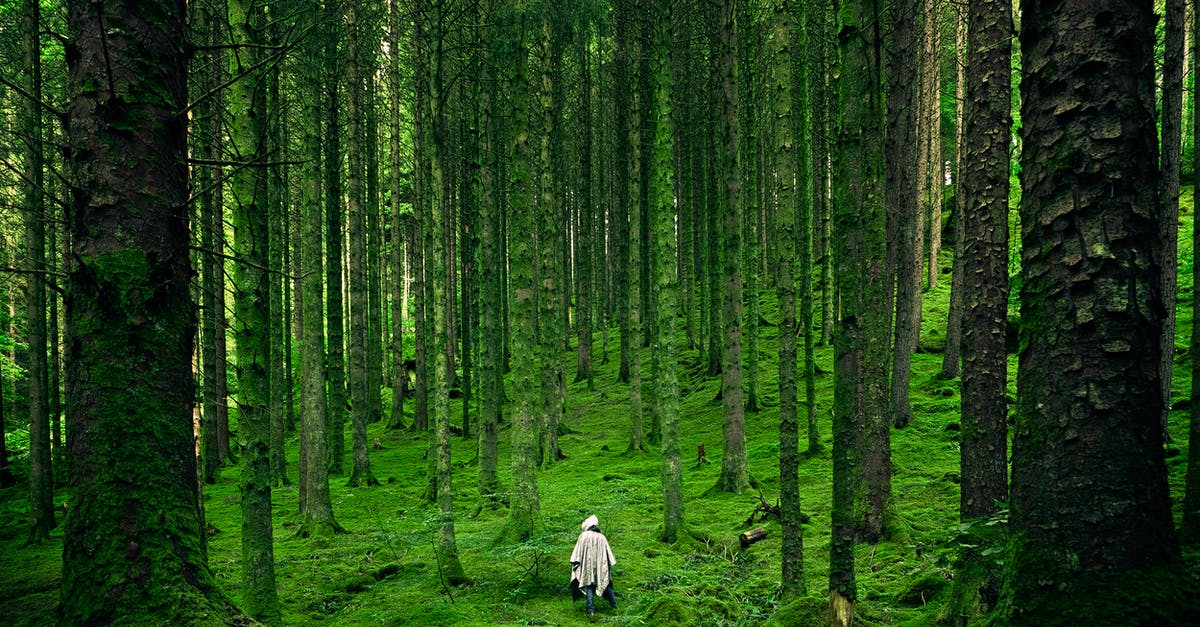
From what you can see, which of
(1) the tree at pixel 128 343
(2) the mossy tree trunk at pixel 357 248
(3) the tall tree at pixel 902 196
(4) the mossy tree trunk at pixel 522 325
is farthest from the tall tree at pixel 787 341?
(2) the mossy tree trunk at pixel 357 248

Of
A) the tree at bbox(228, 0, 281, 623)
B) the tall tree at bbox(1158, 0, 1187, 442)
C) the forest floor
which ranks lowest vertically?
the forest floor

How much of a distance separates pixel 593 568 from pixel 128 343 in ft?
23.3

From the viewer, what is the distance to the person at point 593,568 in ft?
27.2

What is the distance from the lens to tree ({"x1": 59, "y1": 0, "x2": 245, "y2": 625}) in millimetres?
2246

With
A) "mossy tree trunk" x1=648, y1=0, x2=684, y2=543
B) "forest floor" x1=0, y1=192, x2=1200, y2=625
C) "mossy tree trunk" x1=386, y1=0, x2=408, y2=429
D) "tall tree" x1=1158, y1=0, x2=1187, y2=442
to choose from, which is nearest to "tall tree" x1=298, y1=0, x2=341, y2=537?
"forest floor" x1=0, y1=192, x2=1200, y2=625

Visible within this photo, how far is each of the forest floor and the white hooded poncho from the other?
16.4 inches

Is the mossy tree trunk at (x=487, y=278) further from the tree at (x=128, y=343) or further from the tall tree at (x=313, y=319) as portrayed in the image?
the tree at (x=128, y=343)

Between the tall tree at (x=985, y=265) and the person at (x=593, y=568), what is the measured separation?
439 centimetres

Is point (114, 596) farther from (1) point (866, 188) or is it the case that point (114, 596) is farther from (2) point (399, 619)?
(1) point (866, 188)

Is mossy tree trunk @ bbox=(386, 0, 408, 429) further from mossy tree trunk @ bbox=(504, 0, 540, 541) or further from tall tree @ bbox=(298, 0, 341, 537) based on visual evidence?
mossy tree trunk @ bbox=(504, 0, 540, 541)

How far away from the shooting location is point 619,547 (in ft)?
34.4

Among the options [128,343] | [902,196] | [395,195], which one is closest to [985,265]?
[128,343]

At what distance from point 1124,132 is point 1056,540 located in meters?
1.20

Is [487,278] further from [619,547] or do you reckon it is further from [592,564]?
[592,564]
